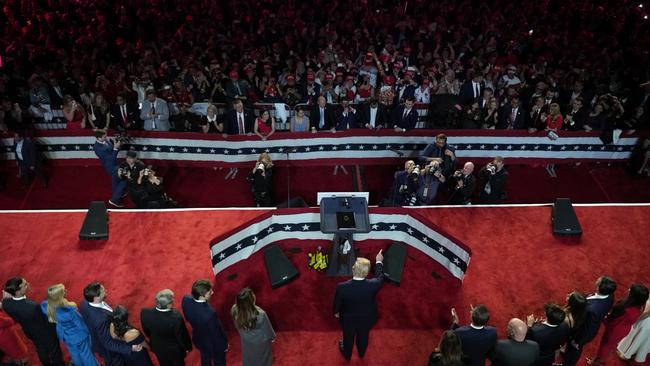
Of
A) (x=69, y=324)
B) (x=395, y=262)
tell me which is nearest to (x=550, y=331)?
(x=395, y=262)

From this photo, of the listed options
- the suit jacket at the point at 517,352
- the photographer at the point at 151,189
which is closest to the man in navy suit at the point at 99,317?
the photographer at the point at 151,189

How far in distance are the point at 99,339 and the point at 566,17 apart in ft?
50.2

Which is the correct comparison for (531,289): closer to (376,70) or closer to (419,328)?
(419,328)

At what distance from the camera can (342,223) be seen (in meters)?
7.10

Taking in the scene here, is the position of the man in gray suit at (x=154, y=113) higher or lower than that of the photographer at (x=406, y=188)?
higher

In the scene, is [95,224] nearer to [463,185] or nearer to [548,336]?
[463,185]

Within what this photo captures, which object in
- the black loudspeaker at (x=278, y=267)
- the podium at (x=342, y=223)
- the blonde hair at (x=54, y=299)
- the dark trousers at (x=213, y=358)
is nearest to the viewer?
the blonde hair at (x=54, y=299)

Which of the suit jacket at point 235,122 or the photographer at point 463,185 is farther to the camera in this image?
the suit jacket at point 235,122

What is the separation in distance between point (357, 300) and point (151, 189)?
4.70 m

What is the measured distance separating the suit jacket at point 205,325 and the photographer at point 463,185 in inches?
195

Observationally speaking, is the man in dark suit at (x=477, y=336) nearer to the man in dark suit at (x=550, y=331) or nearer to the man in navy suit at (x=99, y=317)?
the man in dark suit at (x=550, y=331)

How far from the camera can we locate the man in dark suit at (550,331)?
16.8 feet

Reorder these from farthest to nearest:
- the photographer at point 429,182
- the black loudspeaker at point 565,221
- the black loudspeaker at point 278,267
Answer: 1. the photographer at point 429,182
2. the black loudspeaker at point 565,221
3. the black loudspeaker at point 278,267

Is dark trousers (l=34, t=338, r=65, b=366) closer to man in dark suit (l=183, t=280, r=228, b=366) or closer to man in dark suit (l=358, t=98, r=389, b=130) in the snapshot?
man in dark suit (l=183, t=280, r=228, b=366)
